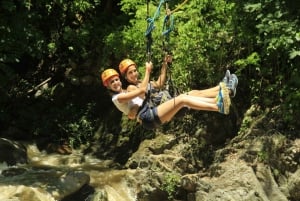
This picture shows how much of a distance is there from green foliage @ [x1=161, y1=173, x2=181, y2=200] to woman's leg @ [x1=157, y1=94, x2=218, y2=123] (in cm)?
273

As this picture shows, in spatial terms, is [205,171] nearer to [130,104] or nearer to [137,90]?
[130,104]

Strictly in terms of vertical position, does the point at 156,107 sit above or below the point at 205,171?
above

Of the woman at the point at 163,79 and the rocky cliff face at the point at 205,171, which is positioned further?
the rocky cliff face at the point at 205,171

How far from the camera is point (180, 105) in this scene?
5.59 metres

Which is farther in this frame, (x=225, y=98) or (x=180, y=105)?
(x=180, y=105)

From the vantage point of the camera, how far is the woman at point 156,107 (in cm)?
541

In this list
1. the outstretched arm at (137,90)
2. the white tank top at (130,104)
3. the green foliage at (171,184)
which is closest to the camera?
the outstretched arm at (137,90)

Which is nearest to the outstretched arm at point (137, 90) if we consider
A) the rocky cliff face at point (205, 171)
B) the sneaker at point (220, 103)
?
the sneaker at point (220, 103)

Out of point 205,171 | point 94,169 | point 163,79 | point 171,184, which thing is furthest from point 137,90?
point 94,169

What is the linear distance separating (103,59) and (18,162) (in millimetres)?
2750

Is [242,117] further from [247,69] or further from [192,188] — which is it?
[192,188]

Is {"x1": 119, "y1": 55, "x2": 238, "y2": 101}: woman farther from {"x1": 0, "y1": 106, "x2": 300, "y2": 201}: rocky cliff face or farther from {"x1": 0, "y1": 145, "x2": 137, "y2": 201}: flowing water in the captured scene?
{"x1": 0, "y1": 145, "x2": 137, "y2": 201}: flowing water

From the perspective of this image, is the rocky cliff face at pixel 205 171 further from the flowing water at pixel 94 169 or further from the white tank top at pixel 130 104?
the white tank top at pixel 130 104

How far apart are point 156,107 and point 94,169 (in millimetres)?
4587
